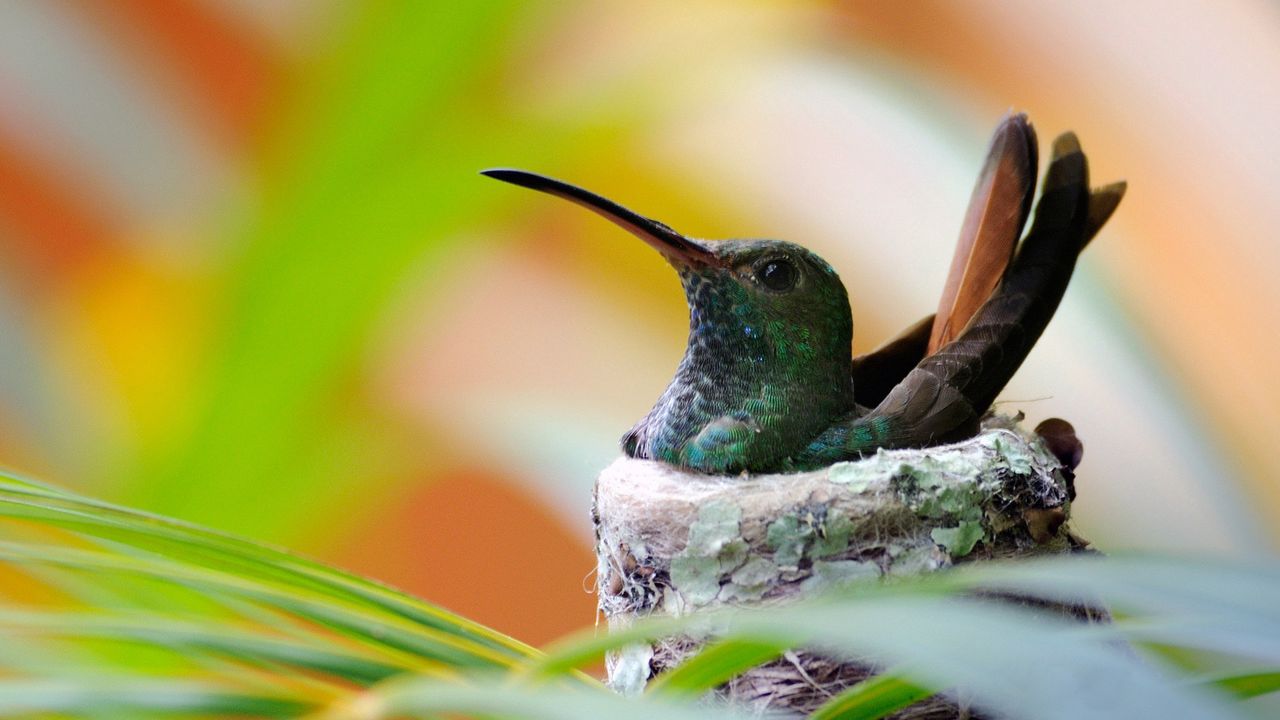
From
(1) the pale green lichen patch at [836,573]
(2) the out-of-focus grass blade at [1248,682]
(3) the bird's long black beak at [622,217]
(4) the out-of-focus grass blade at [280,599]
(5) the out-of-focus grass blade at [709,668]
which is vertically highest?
(3) the bird's long black beak at [622,217]

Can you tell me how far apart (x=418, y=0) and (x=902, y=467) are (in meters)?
0.70

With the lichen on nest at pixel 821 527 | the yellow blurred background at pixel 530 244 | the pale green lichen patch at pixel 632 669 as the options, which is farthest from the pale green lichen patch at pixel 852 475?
the yellow blurred background at pixel 530 244

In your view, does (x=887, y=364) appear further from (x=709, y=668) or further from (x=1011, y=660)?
(x=1011, y=660)

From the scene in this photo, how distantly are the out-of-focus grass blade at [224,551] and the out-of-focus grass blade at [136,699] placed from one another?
17 cm

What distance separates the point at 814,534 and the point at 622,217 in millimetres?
306

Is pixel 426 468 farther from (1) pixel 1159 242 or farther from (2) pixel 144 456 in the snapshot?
(1) pixel 1159 242

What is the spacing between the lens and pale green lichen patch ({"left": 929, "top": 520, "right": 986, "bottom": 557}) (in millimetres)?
802

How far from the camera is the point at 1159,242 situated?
6.00 feet

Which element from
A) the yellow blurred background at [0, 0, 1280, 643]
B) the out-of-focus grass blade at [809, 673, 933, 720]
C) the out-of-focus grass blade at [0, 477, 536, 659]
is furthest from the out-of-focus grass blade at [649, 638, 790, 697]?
the yellow blurred background at [0, 0, 1280, 643]

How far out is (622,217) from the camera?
88 cm

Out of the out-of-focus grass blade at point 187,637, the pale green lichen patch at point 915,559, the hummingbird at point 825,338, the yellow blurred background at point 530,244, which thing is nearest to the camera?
the out-of-focus grass blade at point 187,637

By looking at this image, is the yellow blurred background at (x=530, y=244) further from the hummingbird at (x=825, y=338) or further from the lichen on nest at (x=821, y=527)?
the lichen on nest at (x=821, y=527)

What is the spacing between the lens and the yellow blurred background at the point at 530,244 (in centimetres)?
133

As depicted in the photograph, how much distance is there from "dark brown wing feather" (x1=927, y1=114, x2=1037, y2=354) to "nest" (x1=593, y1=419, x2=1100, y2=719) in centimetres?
21
